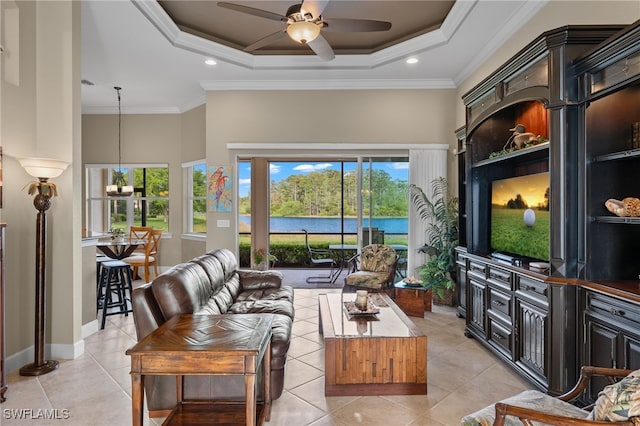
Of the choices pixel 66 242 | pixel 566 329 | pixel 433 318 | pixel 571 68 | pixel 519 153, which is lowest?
pixel 433 318

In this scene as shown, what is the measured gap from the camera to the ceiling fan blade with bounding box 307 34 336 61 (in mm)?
3498

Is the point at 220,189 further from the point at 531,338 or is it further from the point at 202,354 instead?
the point at 531,338

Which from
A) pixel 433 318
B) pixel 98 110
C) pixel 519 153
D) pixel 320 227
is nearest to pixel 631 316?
pixel 519 153

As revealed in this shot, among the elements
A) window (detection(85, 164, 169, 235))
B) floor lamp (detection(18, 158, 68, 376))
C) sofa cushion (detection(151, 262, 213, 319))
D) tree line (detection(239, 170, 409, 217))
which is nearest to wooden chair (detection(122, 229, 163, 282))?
window (detection(85, 164, 169, 235))

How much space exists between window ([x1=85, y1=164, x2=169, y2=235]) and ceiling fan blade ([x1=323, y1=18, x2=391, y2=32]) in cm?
549

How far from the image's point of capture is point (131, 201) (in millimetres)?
7738

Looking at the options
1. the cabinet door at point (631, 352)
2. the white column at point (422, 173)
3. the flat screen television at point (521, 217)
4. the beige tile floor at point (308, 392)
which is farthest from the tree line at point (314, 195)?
the cabinet door at point (631, 352)

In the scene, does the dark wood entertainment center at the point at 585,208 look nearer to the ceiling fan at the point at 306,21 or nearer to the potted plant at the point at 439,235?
the ceiling fan at the point at 306,21

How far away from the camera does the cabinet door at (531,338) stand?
2742mm

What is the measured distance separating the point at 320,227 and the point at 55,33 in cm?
716

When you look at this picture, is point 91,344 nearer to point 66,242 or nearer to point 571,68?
point 66,242

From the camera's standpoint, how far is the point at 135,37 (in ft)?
14.4

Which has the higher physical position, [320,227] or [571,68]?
[571,68]

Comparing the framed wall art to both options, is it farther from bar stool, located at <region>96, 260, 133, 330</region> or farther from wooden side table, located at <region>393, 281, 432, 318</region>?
wooden side table, located at <region>393, 281, 432, 318</region>
